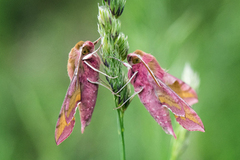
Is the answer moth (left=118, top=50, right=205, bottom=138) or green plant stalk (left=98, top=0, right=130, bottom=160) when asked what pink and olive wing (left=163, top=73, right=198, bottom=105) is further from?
green plant stalk (left=98, top=0, right=130, bottom=160)

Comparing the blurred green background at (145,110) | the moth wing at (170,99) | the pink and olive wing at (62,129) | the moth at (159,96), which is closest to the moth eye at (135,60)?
the moth at (159,96)

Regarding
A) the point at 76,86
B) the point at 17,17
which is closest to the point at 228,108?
the point at 76,86

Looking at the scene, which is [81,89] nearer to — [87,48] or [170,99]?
[87,48]

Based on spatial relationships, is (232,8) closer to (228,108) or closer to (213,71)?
(213,71)

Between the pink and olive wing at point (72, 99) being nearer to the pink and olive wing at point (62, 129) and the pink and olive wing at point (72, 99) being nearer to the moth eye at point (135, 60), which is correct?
the pink and olive wing at point (62, 129)

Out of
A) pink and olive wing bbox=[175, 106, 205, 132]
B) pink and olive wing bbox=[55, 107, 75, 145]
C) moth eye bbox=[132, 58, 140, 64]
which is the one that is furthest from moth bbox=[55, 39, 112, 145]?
pink and olive wing bbox=[175, 106, 205, 132]
